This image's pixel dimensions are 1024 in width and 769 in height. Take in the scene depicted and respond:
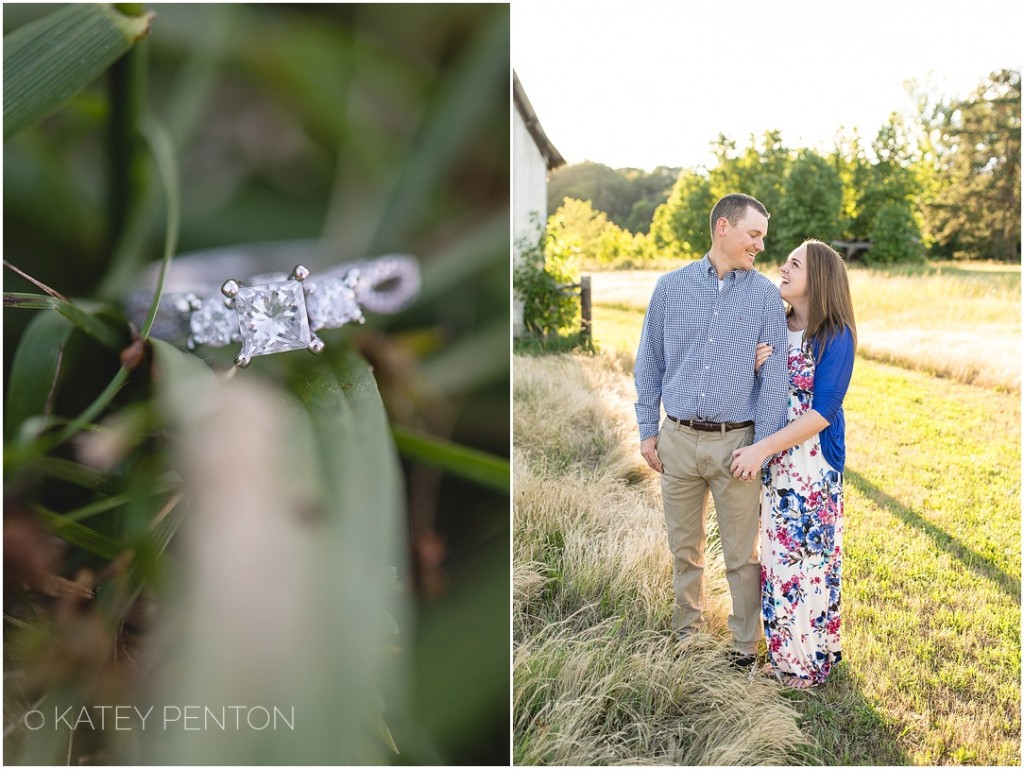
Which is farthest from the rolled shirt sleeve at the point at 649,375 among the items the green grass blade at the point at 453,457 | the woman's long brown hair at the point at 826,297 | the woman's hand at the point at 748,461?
the green grass blade at the point at 453,457

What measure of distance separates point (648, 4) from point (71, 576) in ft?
5.60

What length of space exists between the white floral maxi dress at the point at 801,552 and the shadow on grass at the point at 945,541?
0.58 meters

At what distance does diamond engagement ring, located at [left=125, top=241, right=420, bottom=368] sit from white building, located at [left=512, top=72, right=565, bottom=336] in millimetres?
1580

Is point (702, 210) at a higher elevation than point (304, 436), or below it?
higher

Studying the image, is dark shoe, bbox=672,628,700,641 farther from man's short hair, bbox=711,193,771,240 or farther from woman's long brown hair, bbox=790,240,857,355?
man's short hair, bbox=711,193,771,240

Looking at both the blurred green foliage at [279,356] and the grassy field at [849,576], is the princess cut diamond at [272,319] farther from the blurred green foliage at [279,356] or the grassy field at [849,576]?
the grassy field at [849,576]

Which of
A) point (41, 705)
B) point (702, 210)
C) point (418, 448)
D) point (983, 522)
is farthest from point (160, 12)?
point (983, 522)

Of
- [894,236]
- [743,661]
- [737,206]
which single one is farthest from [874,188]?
[743,661]

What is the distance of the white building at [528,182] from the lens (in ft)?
9.25

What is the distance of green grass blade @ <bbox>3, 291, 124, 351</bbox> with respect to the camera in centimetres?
113

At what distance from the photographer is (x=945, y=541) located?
2.39m

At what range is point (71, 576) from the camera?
127cm

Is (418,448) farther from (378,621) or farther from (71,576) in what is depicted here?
(71,576)

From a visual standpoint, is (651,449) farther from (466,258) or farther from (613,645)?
(466,258)
